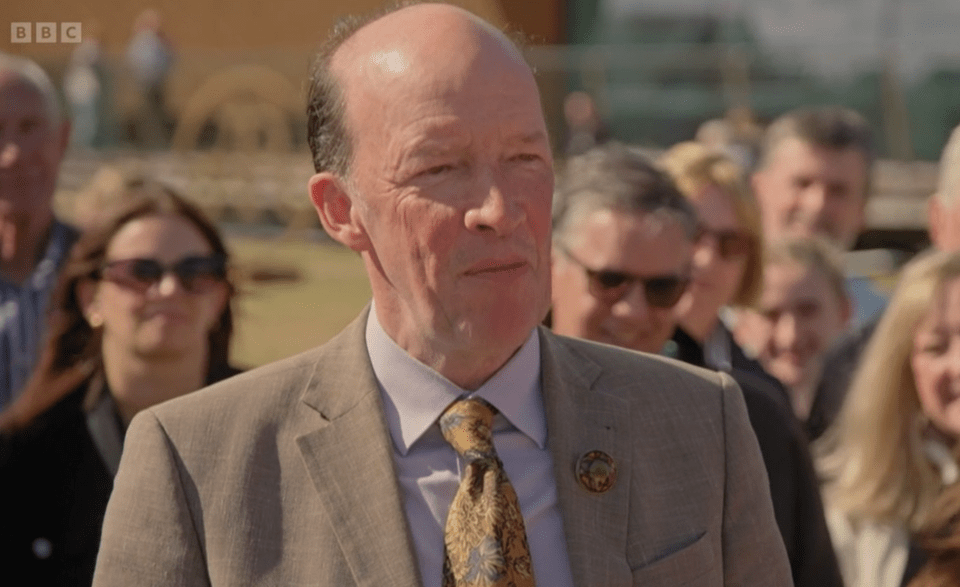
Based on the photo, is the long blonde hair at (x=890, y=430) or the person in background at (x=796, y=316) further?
the person in background at (x=796, y=316)

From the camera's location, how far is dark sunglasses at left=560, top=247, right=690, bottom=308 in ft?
11.3

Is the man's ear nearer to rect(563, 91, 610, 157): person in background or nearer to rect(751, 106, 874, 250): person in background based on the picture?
rect(751, 106, 874, 250): person in background

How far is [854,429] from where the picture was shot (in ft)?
12.8

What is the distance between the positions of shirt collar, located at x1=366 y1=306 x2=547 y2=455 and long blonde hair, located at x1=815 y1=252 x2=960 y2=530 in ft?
6.30

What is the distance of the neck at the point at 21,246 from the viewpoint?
476 centimetres

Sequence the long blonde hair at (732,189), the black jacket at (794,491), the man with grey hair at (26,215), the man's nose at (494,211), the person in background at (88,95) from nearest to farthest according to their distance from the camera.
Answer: the man's nose at (494,211) < the black jacket at (794,491) < the man with grey hair at (26,215) < the long blonde hair at (732,189) < the person in background at (88,95)

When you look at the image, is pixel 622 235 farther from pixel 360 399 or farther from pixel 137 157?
pixel 137 157

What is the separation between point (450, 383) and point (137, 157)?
15534 millimetres

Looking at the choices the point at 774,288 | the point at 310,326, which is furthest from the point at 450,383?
the point at 310,326

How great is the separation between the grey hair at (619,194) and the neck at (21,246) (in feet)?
6.57

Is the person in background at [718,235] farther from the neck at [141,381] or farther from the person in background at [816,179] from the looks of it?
the neck at [141,381]

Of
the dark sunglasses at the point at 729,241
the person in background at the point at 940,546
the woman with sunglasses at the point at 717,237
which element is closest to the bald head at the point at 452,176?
the person in background at the point at 940,546

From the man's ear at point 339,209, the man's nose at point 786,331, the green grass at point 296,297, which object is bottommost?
the green grass at point 296,297

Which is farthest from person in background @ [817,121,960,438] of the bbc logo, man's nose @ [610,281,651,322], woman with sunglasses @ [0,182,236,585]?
the bbc logo
